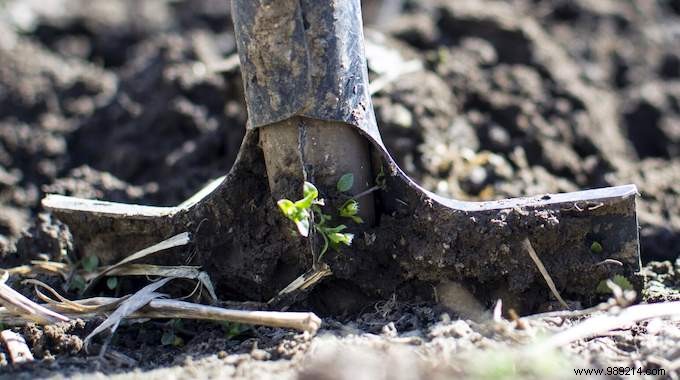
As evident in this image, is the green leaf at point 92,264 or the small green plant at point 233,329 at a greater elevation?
the green leaf at point 92,264

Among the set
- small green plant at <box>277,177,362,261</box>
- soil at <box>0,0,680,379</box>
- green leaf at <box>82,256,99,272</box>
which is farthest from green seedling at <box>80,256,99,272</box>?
small green plant at <box>277,177,362,261</box>

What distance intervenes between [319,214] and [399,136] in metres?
1.12

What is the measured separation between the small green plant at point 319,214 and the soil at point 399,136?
12 cm

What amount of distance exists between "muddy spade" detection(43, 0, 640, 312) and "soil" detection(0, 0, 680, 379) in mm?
30

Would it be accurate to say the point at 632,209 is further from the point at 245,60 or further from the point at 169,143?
the point at 169,143

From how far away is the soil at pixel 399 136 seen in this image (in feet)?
6.19

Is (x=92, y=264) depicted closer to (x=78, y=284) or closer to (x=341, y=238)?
(x=78, y=284)

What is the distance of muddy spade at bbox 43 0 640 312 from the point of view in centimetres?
198

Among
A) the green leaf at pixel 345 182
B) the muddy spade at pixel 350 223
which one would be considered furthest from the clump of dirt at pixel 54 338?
the green leaf at pixel 345 182

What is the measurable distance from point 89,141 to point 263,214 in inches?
64.1

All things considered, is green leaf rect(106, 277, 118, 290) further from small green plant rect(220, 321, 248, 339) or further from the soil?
small green plant rect(220, 321, 248, 339)

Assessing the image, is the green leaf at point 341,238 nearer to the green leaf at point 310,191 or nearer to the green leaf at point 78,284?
the green leaf at point 310,191

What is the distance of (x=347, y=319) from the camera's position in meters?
2.10

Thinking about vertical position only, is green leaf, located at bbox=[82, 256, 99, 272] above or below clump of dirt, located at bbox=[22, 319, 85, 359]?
above
